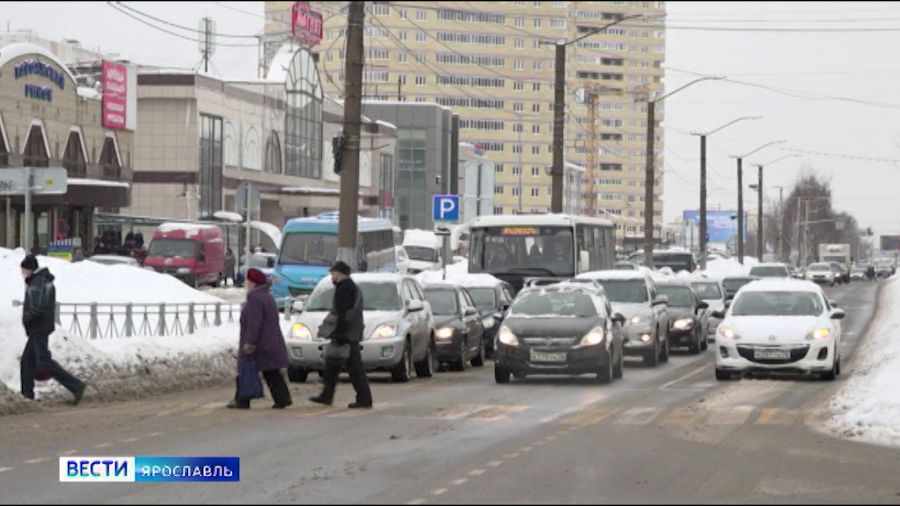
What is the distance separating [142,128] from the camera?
266 feet

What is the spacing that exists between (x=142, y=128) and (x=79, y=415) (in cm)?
6451

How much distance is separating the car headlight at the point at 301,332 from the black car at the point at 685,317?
41.8 ft

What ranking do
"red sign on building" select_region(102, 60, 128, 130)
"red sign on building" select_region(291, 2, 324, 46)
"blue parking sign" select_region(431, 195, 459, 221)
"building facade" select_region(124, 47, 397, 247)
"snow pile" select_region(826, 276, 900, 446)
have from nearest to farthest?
"snow pile" select_region(826, 276, 900, 446), "blue parking sign" select_region(431, 195, 459, 221), "red sign on building" select_region(102, 60, 128, 130), "building facade" select_region(124, 47, 397, 247), "red sign on building" select_region(291, 2, 324, 46)

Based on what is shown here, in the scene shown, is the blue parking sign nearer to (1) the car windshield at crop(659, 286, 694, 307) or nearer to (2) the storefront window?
(1) the car windshield at crop(659, 286, 694, 307)

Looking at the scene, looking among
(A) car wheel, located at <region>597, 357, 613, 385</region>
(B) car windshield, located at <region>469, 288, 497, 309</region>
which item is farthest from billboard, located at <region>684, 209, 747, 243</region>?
(A) car wheel, located at <region>597, 357, 613, 385</region>

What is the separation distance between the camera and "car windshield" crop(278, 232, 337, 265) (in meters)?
42.8

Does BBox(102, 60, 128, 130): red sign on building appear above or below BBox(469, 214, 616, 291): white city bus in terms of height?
above

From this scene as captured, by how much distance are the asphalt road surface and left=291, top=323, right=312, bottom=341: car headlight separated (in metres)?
1.60

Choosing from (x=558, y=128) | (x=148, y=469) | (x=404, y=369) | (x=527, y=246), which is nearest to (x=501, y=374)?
(x=404, y=369)

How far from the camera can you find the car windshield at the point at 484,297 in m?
33.5

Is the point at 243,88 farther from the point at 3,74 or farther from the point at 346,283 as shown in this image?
the point at 346,283

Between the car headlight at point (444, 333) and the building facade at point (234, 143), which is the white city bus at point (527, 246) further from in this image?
the building facade at point (234, 143)

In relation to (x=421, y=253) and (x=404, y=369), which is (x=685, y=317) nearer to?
(x=404, y=369)

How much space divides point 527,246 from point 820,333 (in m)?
13.1
